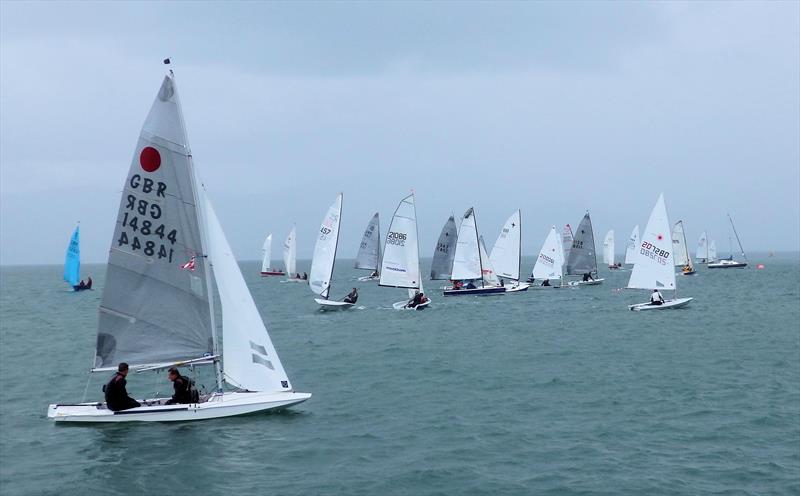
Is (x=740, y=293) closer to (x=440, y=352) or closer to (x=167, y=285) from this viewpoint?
(x=440, y=352)

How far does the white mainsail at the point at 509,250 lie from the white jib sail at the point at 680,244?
149 feet

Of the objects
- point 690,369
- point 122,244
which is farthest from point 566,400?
point 122,244

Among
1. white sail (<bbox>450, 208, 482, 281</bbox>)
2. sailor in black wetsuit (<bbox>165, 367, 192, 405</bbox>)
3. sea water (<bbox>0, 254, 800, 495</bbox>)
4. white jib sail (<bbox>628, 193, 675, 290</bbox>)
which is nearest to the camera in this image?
sea water (<bbox>0, 254, 800, 495</bbox>)

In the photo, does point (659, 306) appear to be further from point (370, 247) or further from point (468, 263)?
point (370, 247)

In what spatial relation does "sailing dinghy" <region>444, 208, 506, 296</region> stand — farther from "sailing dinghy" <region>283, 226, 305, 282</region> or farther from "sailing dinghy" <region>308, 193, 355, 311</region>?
"sailing dinghy" <region>283, 226, 305, 282</region>

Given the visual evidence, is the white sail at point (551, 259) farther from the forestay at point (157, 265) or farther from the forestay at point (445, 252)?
the forestay at point (157, 265)

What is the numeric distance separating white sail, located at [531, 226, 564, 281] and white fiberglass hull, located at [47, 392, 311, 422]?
55772mm

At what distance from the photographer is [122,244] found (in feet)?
61.9

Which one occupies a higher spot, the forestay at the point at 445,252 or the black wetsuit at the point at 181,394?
the forestay at the point at 445,252

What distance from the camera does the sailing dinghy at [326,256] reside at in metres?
48.5

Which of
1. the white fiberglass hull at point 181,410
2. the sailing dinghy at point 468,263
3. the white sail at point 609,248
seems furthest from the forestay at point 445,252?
the white sail at point 609,248

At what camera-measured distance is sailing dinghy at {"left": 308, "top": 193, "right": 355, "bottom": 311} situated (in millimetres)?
A: 48500

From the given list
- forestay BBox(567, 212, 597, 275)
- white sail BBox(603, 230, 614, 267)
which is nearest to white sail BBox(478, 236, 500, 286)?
forestay BBox(567, 212, 597, 275)

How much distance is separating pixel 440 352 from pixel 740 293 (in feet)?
151
